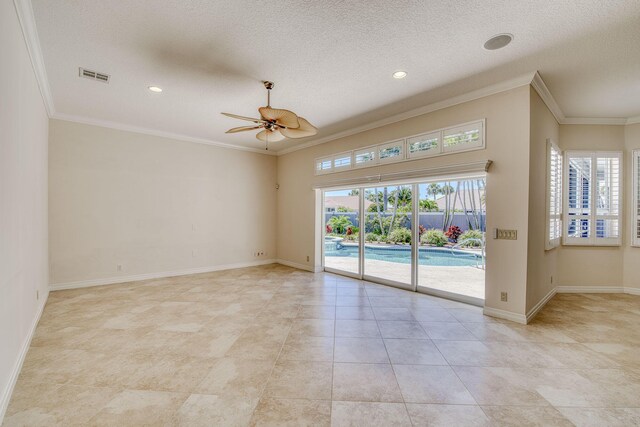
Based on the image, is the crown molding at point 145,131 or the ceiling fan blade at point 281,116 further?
the crown molding at point 145,131

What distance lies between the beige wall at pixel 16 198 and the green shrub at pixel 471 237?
5277 mm

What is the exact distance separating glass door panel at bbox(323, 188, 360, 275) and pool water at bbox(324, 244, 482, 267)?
0.56 ft

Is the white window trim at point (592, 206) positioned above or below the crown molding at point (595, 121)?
below

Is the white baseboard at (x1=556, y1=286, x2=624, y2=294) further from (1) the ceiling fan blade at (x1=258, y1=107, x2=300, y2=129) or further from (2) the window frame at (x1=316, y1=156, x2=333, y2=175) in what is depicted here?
(1) the ceiling fan blade at (x1=258, y1=107, x2=300, y2=129)

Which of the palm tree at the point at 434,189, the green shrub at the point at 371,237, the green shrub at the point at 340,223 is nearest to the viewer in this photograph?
the palm tree at the point at 434,189

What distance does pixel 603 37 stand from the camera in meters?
2.66

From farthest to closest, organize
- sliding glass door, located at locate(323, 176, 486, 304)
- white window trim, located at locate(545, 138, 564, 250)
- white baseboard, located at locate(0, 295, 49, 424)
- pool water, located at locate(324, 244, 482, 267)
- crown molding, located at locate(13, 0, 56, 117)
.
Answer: pool water, located at locate(324, 244, 482, 267) → sliding glass door, located at locate(323, 176, 486, 304) → white window trim, located at locate(545, 138, 564, 250) → crown molding, located at locate(13, 0, 56, 117) → white baseboard, located at locate(0, 295, 49, 424)

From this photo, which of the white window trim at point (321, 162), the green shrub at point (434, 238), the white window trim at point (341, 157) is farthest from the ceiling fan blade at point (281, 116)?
A: the green shrub at point (434, 238)

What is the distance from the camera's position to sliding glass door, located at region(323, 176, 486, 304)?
436 cm

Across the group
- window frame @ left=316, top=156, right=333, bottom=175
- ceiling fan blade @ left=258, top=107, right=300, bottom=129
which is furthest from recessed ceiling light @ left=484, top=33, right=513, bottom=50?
window frame @ left=316, top=156, right=333, bottom=175

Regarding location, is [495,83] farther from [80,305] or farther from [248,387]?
[80,305]

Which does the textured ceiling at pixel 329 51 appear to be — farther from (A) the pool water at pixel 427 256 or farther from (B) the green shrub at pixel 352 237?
(B) the green shrub at pixel 352 237

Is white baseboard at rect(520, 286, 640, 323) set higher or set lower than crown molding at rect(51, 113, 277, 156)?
lower

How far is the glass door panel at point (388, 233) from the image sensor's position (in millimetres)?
5039
